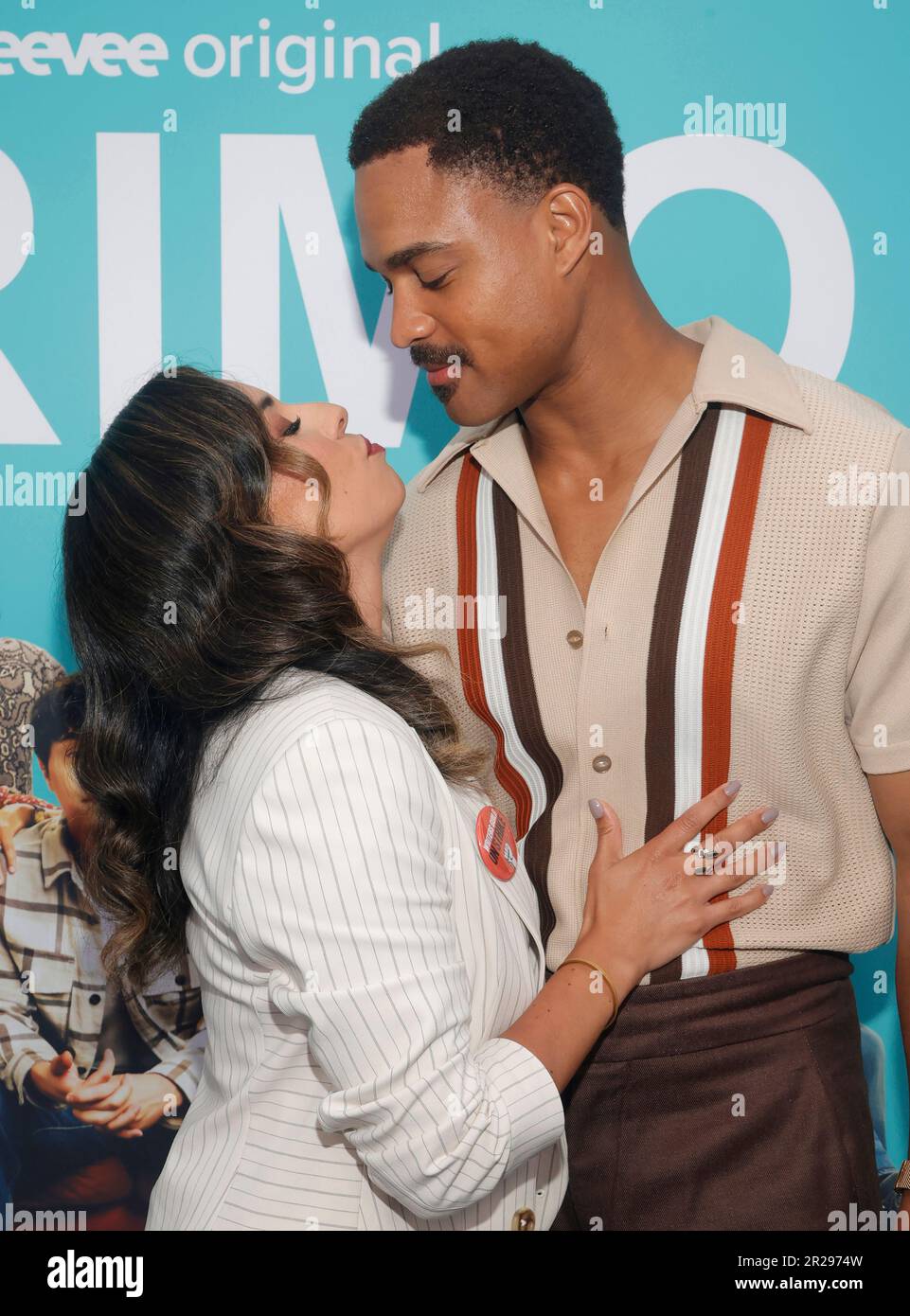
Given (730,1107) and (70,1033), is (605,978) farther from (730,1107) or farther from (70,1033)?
(70,1033)

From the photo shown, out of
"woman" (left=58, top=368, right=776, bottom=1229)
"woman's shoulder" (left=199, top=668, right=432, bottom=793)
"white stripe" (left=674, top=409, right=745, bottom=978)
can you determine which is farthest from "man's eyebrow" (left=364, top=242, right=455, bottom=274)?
"woman's shoulder" (left=199, top=668, right=432, bottom=793)

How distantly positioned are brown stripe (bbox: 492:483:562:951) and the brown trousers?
0.69ft

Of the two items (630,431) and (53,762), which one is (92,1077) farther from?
(630,431)

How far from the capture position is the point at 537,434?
67.2 inches

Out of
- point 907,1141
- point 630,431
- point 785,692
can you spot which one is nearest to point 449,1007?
point 785,692

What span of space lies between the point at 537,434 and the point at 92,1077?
1344 mm

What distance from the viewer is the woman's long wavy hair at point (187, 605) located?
1309 millimetres

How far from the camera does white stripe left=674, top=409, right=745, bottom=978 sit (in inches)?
59.4

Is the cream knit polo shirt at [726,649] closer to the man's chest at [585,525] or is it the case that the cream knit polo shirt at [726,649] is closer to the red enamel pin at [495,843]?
the man's chest at [585,525]

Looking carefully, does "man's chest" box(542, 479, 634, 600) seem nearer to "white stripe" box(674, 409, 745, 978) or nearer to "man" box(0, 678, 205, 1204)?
"white stripe" box(674, 409, 745, 978)

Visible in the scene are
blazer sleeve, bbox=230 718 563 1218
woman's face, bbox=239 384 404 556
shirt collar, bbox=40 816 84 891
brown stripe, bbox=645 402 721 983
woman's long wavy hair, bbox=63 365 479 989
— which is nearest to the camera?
blazer sleeve, bbox=230 718 563 1218

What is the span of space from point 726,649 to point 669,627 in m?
0.08

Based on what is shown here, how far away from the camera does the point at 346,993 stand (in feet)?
3.66

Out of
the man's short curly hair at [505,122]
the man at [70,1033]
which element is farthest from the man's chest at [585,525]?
the man at [70,1033]
